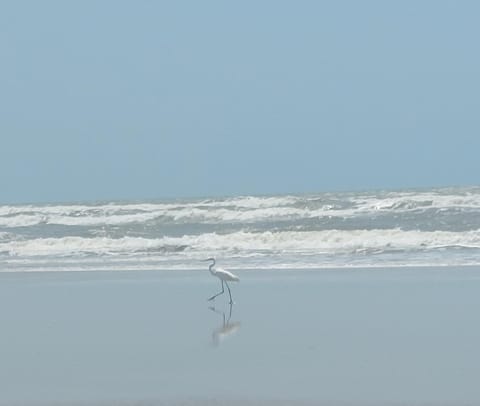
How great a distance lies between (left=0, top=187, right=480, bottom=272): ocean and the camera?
49.7 feet

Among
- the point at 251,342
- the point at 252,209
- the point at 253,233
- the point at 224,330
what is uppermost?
the point at 252,209

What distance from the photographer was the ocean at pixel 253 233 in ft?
49.7

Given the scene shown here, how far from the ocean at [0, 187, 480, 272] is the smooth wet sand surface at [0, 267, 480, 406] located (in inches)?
116

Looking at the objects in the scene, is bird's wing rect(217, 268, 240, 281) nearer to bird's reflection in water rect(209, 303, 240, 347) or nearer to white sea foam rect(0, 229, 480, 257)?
bird's reflection in water rect(209, 303, 240, 347)

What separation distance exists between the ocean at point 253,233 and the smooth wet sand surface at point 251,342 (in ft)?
9.64

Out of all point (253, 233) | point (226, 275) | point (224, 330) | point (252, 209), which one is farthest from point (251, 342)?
point (252, 209)

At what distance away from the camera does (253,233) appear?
2059 cm

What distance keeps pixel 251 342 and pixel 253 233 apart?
13032 mm

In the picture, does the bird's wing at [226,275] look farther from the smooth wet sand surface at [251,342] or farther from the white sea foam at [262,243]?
the white sea foam at [262,243]

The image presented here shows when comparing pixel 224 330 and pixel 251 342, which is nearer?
pixel 251 342

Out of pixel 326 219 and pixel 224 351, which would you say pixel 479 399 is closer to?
pixel 224 351

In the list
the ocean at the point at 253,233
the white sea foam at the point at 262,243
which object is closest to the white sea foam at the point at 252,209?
the ocean at the point at 253,233

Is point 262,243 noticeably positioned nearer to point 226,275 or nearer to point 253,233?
point 253,233

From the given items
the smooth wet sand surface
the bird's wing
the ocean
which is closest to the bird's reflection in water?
the smooth wet sand surface
